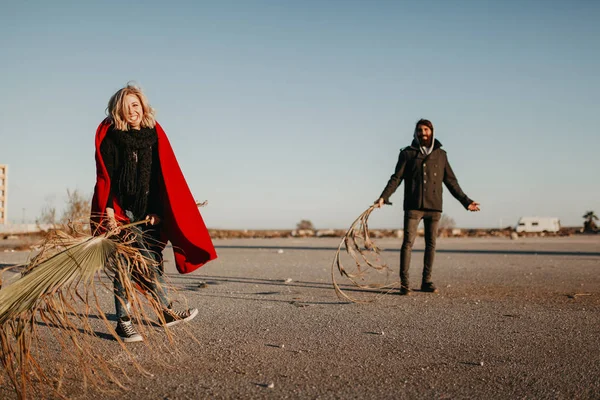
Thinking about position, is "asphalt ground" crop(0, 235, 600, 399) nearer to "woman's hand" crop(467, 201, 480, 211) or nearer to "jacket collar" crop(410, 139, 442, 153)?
"woman's hand" crop(467, 201, 480, 211)

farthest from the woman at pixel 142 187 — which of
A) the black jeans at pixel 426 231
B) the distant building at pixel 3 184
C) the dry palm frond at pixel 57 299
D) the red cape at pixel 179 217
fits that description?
the distant building at pixel 3 184

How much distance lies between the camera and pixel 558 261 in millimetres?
13477

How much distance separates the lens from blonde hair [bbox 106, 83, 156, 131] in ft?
15.3

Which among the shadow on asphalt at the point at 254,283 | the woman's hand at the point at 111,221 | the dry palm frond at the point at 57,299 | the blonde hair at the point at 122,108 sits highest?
the blonde hair at the point at 122,108

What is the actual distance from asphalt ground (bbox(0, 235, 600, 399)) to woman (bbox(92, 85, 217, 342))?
1.71 feet

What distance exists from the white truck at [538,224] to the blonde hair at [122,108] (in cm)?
5498

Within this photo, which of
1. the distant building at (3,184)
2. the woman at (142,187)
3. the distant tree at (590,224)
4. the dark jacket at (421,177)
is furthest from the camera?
the distant tree at (590,224)

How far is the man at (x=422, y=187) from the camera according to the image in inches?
303

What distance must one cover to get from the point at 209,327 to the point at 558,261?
10.7m

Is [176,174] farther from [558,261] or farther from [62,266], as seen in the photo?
[558,261]

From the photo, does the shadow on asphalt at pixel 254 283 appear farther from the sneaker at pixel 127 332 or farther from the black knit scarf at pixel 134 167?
the black knit scarf at pixel 134 167

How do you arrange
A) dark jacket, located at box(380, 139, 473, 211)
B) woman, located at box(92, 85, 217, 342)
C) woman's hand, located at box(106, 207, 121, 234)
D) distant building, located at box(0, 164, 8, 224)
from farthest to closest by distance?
distant building, located at box(0, 164, 8, 224), dark jacket, located at box(380, 139, 473, 211), woman, located at box(92, 85, 217, 342), woman's hand, located at box(106, 207, 121, 234)

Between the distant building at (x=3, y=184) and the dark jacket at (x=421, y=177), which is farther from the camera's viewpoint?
the distant building at (x=3, y=184)

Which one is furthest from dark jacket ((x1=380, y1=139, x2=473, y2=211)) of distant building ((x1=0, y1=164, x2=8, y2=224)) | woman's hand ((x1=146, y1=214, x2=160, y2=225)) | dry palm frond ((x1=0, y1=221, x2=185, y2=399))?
distant building ((x1=0, y1=164, x2=8, y2=224))
